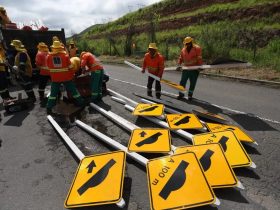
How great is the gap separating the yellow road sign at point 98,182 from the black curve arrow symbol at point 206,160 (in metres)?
1.15

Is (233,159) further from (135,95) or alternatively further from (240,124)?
(135,95)

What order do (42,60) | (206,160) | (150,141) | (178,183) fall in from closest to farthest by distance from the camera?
(178,183) < (206,160) < (150,141) < (42,60)

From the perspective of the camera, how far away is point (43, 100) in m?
8.83

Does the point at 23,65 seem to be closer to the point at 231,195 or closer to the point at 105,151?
the point at 105,151

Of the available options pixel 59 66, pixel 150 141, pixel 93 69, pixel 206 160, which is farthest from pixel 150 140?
pixel 93 69

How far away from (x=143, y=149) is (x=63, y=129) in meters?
2.56

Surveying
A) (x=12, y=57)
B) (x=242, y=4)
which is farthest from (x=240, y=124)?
(x=242, y=4)

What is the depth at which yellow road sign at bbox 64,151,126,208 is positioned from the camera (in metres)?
3.33

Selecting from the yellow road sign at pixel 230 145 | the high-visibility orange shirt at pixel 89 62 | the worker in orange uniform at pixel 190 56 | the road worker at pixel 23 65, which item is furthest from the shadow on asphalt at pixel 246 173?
the road worker at pixel 23 65

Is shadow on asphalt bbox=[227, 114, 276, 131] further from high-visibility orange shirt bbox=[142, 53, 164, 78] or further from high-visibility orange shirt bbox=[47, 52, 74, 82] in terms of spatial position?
high-visibility orange shirt bbox=[47, 52, 74, 82]

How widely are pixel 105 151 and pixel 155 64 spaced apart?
13.6 feet

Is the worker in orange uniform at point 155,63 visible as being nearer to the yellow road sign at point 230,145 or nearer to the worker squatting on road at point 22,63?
the worker squatting on road at point 22,63

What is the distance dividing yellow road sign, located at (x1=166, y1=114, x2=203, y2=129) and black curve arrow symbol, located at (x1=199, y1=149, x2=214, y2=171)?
141 cm

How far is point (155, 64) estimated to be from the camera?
8.30 meters
